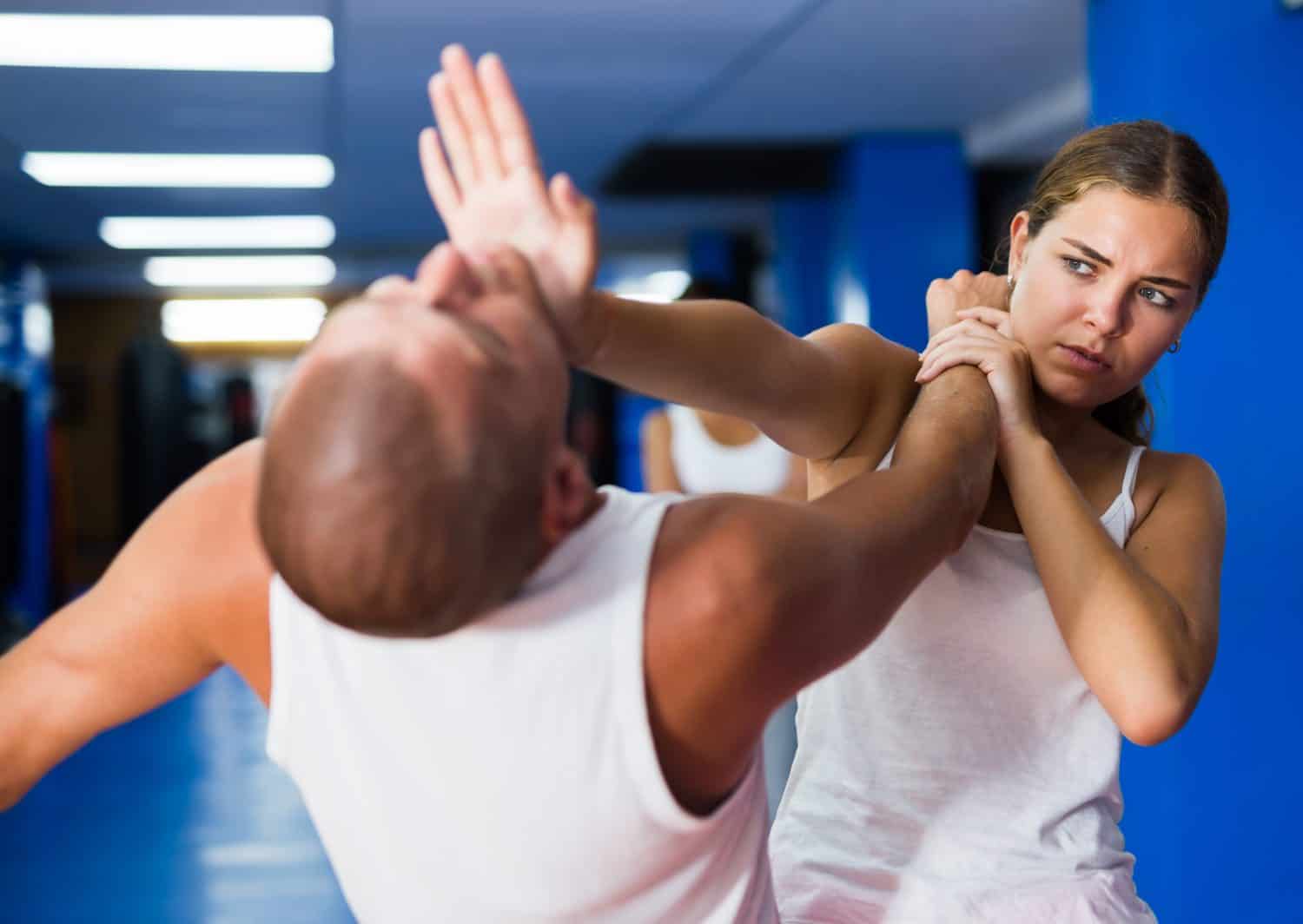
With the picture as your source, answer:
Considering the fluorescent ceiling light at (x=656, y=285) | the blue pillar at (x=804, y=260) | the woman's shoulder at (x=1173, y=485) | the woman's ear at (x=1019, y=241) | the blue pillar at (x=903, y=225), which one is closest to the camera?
the woman's shoulder at (x=1173, y=485)

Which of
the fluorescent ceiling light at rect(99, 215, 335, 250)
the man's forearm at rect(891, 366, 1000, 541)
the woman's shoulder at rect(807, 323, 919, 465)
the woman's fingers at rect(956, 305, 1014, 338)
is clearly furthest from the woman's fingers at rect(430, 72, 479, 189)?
the fluorescent ceiling light at rect(99, 215, 335, 250)

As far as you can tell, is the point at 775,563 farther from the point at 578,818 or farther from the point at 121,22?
the point at 121,22

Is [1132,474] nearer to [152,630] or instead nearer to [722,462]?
[152,630]

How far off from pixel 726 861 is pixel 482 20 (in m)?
5.25

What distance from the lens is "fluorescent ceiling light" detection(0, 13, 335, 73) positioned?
18.2 feet

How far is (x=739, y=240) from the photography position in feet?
40.8

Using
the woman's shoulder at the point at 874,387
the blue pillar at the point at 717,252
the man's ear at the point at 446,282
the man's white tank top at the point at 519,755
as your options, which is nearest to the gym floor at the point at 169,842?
the woman's shoulder at the point at 874,387

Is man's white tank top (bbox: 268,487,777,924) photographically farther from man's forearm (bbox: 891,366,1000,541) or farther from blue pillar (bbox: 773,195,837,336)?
blue pillar (bbox: 773,195,837,336)

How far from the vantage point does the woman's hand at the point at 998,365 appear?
4.62ft

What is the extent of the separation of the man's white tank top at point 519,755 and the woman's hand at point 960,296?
2.30 ft

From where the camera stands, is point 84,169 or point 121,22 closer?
point 121,22

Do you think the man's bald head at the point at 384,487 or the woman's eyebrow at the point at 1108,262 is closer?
the man's bald head at the point at 384,487

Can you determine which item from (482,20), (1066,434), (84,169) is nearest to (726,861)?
(1066,434)

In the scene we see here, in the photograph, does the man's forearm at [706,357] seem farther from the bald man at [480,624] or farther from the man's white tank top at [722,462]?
the man's white tank top at [722,462]
